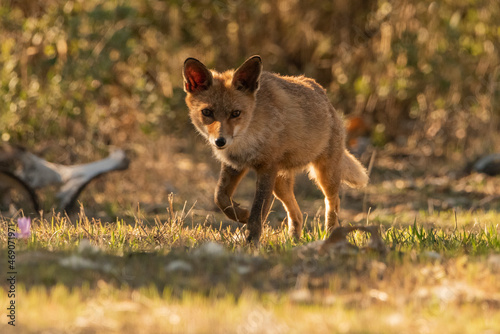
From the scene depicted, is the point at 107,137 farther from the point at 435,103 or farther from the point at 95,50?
the point at 435,103

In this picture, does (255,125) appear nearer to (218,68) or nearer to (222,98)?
(222,98)

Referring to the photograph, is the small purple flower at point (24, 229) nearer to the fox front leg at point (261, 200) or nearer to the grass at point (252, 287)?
the grass at point (252, 287)

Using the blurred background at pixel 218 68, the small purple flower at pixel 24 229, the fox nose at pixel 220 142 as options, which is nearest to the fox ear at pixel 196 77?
the fox nose at pixel 220 142

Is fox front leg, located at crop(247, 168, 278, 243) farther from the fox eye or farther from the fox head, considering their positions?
the fox eye

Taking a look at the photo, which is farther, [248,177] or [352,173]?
[248,177]

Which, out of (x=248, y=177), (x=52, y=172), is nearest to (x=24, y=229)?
(x=52, y=172)

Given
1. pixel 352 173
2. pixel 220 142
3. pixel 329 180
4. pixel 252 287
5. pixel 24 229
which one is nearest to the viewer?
pixel 252 287

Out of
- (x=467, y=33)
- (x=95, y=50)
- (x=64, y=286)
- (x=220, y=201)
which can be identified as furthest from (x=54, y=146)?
(x=467, y=33)

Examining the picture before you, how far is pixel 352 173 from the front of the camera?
737 cm

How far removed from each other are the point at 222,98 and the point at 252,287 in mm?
2444

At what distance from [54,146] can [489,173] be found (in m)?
7.28

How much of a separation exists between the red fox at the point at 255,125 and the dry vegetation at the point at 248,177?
0.49 m

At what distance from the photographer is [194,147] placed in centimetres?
1309

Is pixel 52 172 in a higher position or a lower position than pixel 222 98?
lower
